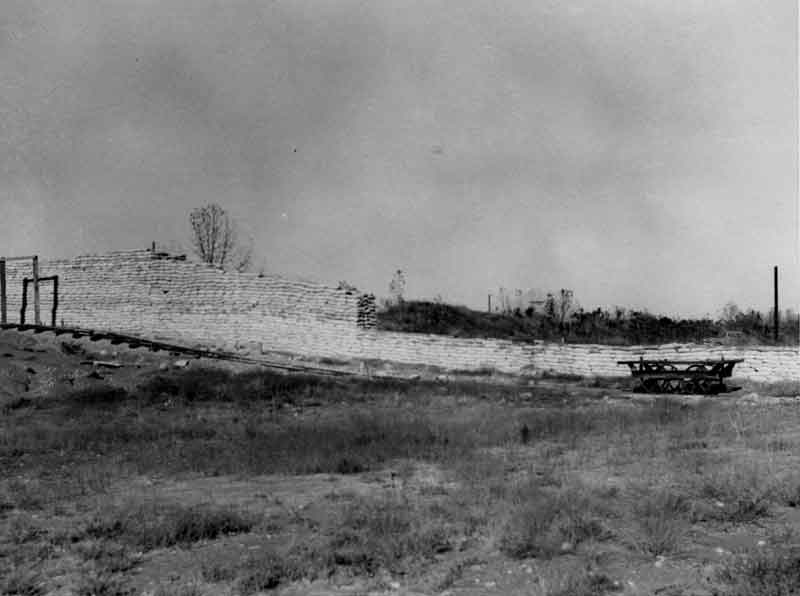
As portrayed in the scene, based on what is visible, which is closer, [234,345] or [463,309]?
[234,345]

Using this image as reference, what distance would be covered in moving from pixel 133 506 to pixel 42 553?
4.00 ft

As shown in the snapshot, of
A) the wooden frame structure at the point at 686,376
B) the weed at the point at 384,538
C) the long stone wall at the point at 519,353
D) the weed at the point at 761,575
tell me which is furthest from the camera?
the long stone wall at the point at 519,353

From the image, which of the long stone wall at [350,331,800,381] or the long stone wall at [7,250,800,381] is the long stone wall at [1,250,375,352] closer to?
the long stone wall at [7,250,800,381]

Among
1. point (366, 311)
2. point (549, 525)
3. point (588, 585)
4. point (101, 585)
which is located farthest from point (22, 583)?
point (366, 311)

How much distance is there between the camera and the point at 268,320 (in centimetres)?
2370

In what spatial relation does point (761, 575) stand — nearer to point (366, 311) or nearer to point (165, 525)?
point (165, 525)

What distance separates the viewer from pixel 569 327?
3853 cm

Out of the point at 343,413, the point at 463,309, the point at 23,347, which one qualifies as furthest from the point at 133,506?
the point at 463,309

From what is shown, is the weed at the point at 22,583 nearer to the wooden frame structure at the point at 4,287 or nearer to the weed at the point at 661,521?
the weed at the point at 661,521

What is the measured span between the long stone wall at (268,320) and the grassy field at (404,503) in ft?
29.6

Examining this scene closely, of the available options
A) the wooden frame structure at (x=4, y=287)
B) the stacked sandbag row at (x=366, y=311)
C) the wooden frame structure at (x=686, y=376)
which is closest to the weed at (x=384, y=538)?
the wooden frame structure at (x=686, y=376)

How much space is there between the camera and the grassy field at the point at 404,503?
4.79m

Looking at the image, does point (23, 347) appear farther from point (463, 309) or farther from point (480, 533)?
point (463, 309)

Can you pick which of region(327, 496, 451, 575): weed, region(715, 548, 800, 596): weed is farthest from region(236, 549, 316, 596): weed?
region(715, 548, 800, 596): weed
